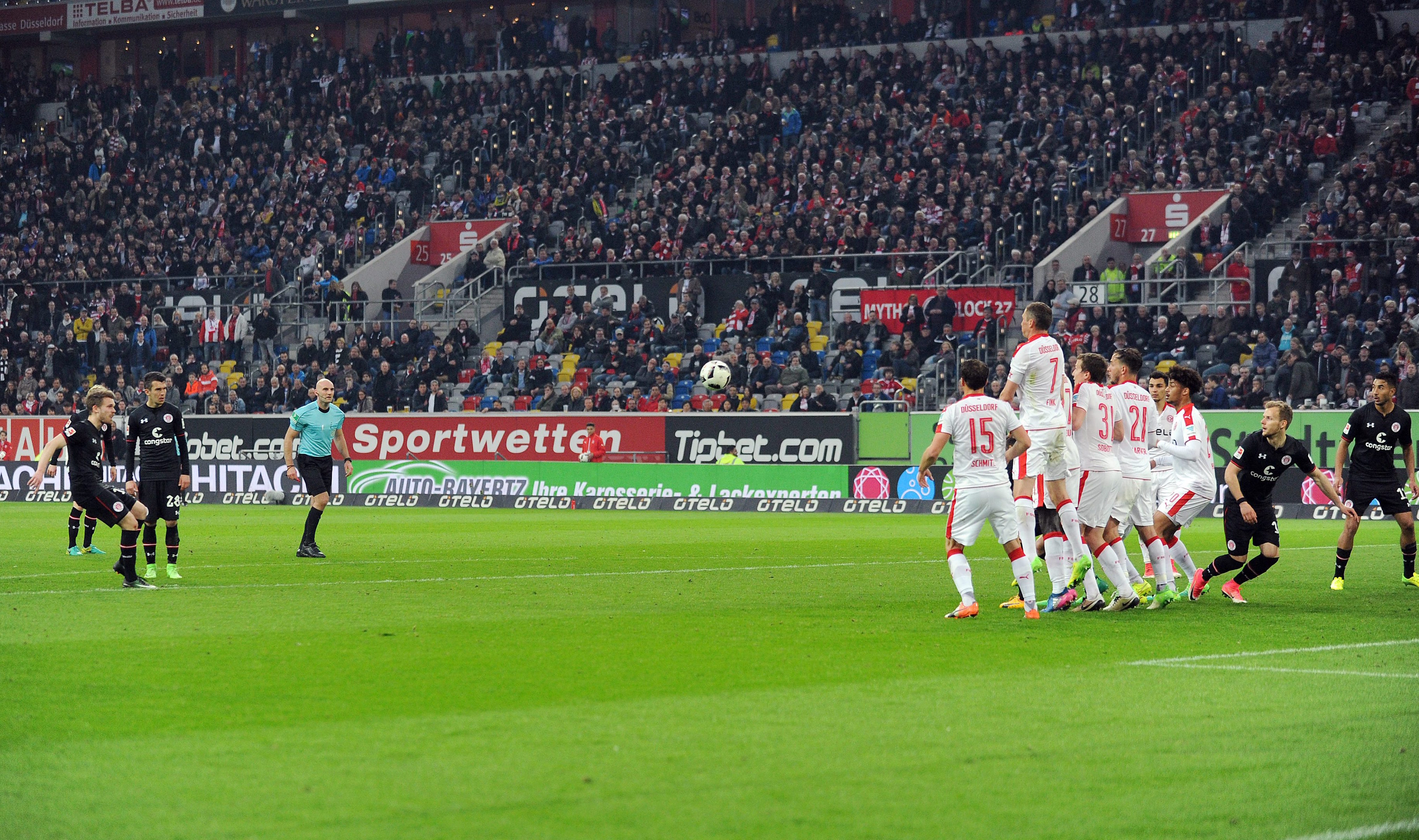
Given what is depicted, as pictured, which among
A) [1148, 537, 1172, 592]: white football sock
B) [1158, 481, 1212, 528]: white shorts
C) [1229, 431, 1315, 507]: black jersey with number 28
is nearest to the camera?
[1148, 537, 1172, 592]: white football sock

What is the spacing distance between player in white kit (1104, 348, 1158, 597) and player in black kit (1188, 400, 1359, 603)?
2.90ft

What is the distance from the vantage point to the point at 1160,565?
47.0 feet

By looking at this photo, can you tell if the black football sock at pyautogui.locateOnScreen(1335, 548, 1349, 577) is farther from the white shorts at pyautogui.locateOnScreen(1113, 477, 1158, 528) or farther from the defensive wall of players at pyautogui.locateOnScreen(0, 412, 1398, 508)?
the defensive wall of players at pyautogui.locateOnScreen(0, 412, 1398, 508)

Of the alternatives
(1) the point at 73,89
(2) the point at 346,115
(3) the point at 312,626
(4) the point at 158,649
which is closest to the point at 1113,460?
(3) the point at 312,626

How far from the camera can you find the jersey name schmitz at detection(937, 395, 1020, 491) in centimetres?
1283

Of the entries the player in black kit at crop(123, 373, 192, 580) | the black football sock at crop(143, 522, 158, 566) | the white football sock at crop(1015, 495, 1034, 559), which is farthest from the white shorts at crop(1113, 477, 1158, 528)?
the black football sock at crop(143, 522, 158, 566)

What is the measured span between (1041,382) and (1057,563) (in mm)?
1567

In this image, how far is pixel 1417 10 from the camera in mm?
40906

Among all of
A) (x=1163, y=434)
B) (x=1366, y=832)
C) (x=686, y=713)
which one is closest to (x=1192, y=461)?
(x=1163, y=434)

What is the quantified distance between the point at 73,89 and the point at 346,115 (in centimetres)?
1331

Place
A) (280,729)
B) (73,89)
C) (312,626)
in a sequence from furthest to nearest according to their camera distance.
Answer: (73,89) < (312,626) < (280,729)

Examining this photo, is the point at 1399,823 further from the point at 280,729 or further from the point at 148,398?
the point at 148,398

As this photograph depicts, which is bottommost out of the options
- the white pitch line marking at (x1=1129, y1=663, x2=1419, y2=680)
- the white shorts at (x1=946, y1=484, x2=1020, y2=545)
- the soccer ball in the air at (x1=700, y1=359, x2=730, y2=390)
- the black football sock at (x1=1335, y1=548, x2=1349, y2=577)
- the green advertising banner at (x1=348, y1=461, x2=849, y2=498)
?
the green advertising banner at (x1=348, y1=461, x2=849, y2=498)

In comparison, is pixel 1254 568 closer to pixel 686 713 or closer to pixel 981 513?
pixel 981 513
